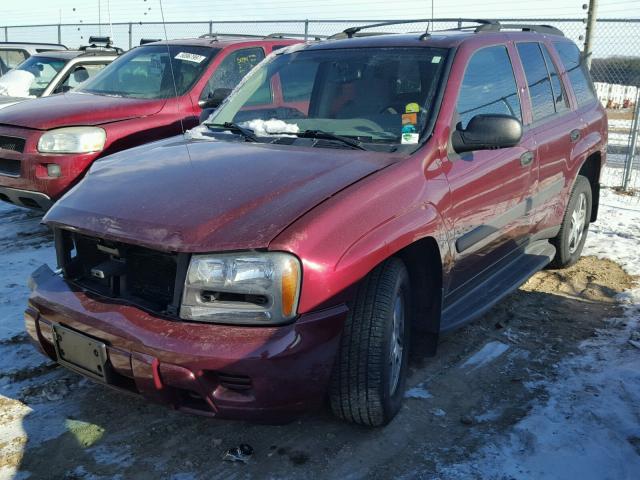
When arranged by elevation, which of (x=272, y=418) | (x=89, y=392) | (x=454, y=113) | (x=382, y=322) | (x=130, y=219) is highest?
(x=454, y=113)

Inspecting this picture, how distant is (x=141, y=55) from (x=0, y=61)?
598 cm

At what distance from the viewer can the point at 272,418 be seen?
2.64 metres

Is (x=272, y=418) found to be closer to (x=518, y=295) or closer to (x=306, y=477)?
(x=306, y=477)

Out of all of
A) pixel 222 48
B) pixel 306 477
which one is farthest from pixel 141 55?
pixel 306 477

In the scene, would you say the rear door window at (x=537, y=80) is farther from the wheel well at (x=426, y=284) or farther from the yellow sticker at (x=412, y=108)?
the wheel well at (x=426, y=284)

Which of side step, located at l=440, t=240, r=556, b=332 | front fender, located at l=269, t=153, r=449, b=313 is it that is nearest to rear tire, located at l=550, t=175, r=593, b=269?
side step, located at l=440, t=240, r=556, b=332

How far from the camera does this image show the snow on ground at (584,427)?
2873 mm

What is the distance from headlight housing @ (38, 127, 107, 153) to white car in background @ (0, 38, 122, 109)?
3.18 meters

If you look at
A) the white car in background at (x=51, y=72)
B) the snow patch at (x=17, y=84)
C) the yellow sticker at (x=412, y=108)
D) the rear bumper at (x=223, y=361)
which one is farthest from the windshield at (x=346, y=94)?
the snow patch at (x=17, y=84)

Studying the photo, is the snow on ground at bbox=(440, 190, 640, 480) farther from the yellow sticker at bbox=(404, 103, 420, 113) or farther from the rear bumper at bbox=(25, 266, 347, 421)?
the yellow sticker at bbox=(404, 103, 420, 113)

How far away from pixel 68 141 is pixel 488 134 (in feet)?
12.6

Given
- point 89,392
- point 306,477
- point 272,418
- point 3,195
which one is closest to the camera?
point 272,418

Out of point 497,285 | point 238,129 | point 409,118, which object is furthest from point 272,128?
point 497,285

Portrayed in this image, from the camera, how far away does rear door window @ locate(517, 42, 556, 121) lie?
4.49 m
